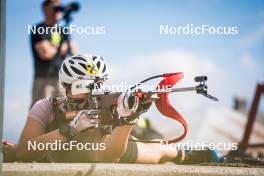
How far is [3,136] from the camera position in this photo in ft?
13.5

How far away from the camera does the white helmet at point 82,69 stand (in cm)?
406

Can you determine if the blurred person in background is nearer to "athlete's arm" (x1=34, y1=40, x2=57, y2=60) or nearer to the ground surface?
"athlete's arm" (x1=34, y1=40, x2=57, y2=60)

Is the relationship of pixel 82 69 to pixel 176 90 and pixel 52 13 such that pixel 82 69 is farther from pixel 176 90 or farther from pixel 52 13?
pixel 176 90

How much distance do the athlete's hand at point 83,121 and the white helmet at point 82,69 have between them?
0.84 feet

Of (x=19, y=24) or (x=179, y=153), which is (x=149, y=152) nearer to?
(x=179, y=153)

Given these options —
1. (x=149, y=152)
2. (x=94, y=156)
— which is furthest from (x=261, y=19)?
(x=94, y=156)

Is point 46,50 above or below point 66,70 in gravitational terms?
above

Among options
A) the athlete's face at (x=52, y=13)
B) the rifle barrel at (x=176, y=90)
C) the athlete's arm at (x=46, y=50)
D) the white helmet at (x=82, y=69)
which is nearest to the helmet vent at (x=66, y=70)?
the white helmet at (x=82, y=69)

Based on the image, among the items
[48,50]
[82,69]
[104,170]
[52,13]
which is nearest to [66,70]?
[82,69]

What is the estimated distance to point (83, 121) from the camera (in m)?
3.92

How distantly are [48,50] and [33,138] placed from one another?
2.43 feet

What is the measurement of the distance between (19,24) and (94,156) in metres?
1.08

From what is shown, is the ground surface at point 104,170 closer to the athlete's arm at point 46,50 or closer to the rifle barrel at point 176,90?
the rifle barrel at point 176,90

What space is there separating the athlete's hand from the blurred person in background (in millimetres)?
370
